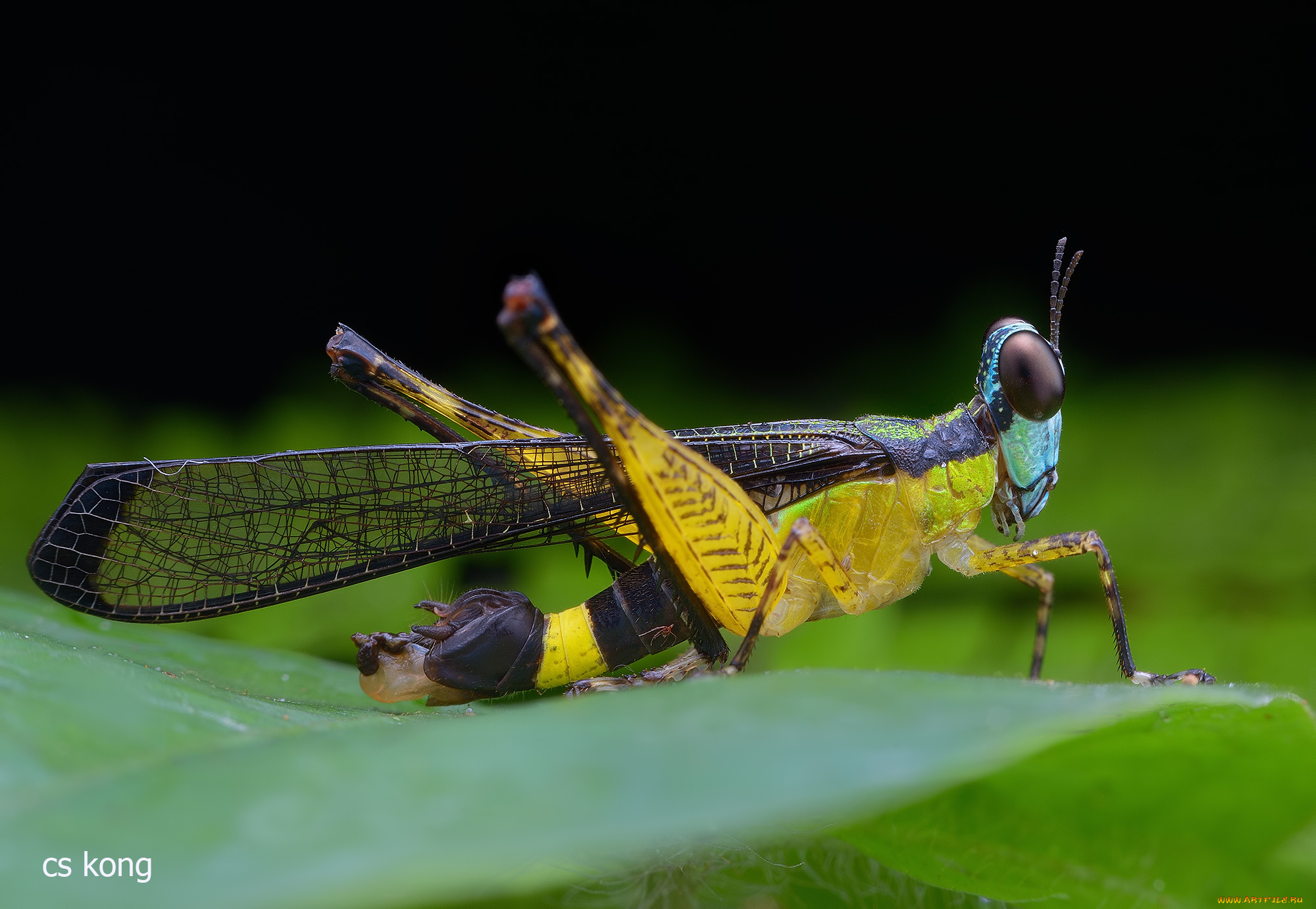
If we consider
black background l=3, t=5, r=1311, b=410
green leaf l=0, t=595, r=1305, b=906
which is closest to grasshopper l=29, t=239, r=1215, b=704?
green leaf l=0, t=595, r=1305, b=906

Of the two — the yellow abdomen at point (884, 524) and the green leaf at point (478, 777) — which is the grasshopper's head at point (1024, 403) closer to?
the yellow abdomen at point (884, 524)

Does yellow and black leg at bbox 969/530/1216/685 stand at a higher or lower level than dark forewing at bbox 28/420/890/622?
lower

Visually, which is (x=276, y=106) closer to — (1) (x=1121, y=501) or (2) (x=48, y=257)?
(2) (x=48, y=257)

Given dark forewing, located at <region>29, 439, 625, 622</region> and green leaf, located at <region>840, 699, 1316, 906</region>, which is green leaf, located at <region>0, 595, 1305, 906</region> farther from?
dark forewing, located at <region>29, 439, 625, 622</region>

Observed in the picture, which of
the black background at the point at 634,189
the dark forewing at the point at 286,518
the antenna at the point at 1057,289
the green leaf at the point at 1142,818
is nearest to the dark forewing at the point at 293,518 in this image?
the dark forewing at the point at 286,518

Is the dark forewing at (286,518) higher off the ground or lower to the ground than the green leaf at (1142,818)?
higher
